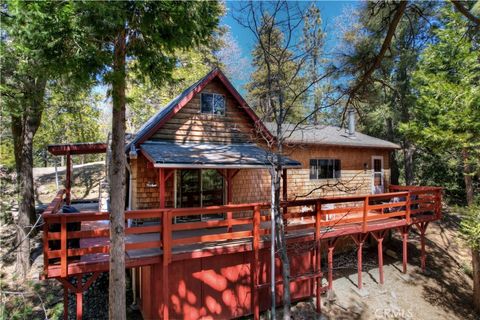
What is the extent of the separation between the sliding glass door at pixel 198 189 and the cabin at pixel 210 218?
33 millimetres

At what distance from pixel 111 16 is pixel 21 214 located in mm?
8856

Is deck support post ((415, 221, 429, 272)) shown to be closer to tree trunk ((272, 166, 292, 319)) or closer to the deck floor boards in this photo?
the deck floor boards

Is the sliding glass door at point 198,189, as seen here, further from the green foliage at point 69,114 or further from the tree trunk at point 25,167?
the tree trunk at point 25,167

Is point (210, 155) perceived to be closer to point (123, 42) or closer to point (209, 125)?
point (209, 125)

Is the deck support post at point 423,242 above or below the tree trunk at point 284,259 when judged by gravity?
below

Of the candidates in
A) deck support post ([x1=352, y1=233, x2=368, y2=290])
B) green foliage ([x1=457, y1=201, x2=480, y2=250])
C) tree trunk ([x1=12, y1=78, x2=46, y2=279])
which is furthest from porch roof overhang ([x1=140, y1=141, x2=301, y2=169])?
green foliage ([x1=457, y1=201, x2=480, y2=250])

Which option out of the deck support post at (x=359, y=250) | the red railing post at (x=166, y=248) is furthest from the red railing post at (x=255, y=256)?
the deck support post at (x=359, y=250)

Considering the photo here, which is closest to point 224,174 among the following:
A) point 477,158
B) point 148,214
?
point 148,214

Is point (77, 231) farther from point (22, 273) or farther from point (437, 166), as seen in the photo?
point (437, 166)

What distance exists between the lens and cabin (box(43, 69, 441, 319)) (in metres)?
5.98

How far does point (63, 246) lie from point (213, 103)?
628 centimetres

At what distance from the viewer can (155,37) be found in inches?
165

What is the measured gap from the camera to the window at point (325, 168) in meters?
12.0

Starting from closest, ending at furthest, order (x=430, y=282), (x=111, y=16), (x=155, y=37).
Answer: (x=111, y=16) < (x=155, y=37) < (x=430, y=282)
